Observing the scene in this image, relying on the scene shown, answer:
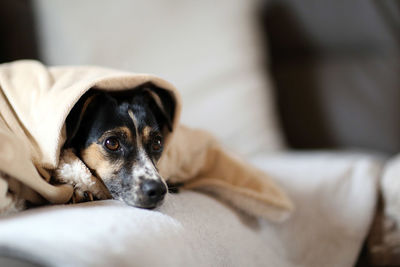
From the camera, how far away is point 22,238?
1.86 ft

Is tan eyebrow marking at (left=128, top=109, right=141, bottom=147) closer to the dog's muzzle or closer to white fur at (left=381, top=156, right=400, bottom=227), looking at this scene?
the dog's muzzle

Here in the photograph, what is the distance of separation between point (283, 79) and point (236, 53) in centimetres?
36

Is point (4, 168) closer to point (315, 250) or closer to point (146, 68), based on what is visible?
point (315, 250)

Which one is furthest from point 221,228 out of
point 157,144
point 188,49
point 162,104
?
point 188,49

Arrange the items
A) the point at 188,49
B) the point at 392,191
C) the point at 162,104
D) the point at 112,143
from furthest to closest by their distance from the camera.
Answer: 1. the point at 188,49
2. the point at 392,191
3. the point at 162,104
4. the point at 112,143

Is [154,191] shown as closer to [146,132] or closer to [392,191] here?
[146,132]

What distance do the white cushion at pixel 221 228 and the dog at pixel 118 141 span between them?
82 mm

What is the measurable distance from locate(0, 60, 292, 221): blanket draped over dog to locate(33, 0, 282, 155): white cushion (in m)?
0.49

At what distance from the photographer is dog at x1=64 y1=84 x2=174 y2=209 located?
35.7 inches

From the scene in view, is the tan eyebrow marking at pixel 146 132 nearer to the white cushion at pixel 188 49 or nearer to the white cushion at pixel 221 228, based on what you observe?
the white cushion at pixel 221 228

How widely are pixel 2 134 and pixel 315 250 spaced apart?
3.05ft

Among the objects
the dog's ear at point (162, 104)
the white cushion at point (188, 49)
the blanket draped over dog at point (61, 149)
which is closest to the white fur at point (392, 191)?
the blanket draped over dog at point (61, 149)

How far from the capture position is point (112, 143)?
3.16 ft

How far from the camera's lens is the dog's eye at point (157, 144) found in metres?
1.02
